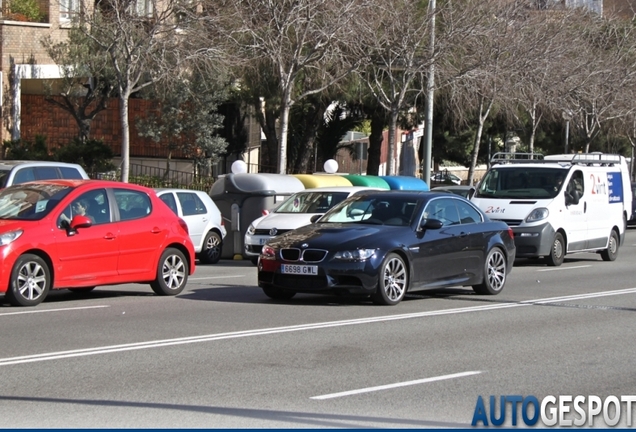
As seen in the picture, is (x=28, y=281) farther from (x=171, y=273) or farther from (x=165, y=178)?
(x=165, y=178)

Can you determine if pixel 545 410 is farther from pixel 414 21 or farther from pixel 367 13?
pixel 414 21

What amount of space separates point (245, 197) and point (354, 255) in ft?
30.0

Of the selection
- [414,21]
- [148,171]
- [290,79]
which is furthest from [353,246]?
[148,171]

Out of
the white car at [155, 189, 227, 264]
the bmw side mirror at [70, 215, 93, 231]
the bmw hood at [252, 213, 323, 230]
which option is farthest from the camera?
the white car at [155, 189, 227, 264]

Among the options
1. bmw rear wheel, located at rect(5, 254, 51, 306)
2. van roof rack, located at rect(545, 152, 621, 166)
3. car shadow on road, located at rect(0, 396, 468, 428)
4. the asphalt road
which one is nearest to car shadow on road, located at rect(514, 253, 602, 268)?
van roof rack, located at rect(545, 152, 621, 166)

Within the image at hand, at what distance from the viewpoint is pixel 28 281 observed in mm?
12461

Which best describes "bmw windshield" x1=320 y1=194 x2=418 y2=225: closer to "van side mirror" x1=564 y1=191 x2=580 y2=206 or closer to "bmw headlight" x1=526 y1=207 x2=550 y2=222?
"bmw headlight" x1=526 y1=207 x2=550 y2=222

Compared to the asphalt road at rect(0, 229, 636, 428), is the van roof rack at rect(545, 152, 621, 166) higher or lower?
higher

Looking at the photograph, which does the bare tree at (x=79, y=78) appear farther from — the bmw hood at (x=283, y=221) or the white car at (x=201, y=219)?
the bmw hood at (x=283, y=221)

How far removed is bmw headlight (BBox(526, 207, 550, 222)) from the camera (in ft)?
68.3

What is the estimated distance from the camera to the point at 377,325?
38.1 ft

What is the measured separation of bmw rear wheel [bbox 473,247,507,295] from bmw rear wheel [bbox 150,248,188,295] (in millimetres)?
4229

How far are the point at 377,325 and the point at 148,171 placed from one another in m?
27.2

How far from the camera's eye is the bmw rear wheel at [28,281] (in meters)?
12.3
